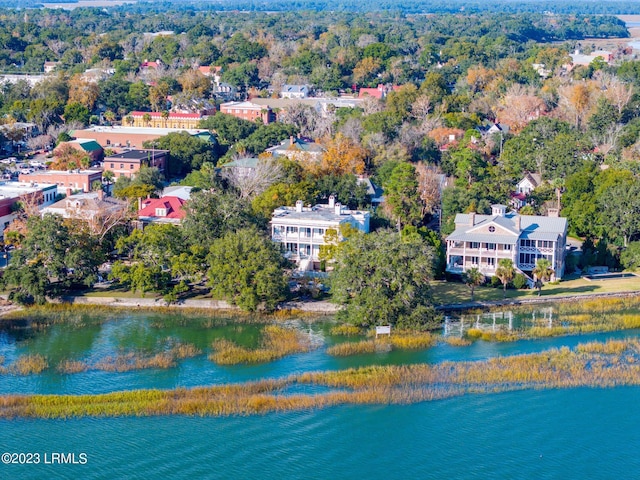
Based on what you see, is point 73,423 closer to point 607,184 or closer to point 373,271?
point 373,271

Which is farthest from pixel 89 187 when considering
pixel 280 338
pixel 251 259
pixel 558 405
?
pixel 558 405

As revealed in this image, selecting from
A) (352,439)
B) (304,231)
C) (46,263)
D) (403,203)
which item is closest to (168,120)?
(403,203)

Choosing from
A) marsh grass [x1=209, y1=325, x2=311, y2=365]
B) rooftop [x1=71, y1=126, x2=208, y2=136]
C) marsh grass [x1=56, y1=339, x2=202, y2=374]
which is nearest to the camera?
marsh grass [x1=56, y1=339, x2=202, y2=374]

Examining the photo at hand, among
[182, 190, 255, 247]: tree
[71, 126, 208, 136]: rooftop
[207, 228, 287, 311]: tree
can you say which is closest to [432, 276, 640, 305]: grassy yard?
[207, 228, 287, 311]: tree

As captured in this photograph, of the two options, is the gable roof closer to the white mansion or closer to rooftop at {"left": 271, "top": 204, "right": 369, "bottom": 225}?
rooftop at {"left": 271, "top": 204, "right": 369, "bottom": 225}

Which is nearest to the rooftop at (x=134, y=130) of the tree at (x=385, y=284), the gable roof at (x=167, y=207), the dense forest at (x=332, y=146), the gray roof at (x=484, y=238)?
the dense forest at (x=332, y=146)
